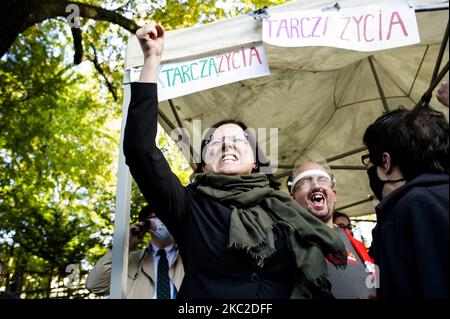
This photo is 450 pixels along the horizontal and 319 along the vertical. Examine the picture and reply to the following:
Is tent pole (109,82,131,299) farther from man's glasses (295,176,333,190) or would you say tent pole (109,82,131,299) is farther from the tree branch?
the tree branch

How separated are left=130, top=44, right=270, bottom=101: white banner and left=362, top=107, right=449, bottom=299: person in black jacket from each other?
120cm

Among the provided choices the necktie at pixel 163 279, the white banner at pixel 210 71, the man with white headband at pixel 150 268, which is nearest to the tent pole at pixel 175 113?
the white banner at pixel 210 71

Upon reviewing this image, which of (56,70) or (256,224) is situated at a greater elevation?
(56,70)

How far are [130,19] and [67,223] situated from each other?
15.7ft

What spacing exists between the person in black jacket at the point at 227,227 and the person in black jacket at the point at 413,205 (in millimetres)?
388

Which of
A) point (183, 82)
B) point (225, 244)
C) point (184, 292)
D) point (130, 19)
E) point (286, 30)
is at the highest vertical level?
point (130, 19)

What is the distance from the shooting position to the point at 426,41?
328cm

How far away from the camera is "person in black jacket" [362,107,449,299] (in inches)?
45.1

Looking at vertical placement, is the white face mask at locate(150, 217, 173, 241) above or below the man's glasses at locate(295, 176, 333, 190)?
below

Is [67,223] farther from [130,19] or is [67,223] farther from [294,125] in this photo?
[294,125]

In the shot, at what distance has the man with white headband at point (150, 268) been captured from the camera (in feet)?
9.48

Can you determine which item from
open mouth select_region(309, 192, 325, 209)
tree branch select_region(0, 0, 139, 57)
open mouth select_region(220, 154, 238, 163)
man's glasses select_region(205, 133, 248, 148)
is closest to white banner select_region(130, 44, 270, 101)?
man's glasses select_region(205, 133, 248, 148)

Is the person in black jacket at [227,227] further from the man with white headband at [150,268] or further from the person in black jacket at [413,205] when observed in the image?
the man with white headband at [150,268]
